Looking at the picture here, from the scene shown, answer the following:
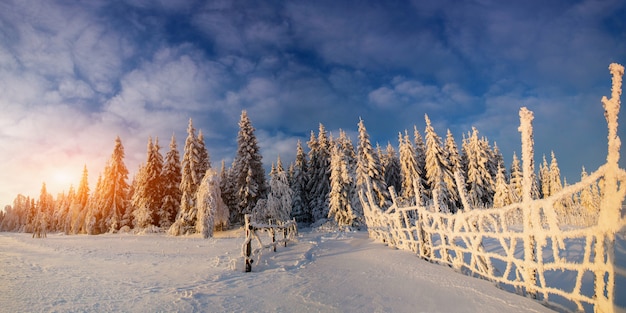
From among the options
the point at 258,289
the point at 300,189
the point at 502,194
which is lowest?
the point at 258,289

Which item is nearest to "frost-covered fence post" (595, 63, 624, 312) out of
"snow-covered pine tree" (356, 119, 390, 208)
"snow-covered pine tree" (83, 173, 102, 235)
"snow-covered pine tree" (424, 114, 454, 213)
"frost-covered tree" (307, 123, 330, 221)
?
"snow-covered pine tree" (356, 119, 390, 208)

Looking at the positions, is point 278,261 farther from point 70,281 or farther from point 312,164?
point 312,164

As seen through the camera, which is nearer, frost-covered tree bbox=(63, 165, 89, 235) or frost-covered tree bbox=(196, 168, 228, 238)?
frost-covered tree bbox=(196, 168, 228, 238)

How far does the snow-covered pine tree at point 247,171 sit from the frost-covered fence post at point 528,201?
29.7 metres

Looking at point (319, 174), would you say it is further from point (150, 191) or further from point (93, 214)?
point (93, 214)

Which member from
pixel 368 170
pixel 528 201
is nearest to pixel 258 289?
pixel 528 201

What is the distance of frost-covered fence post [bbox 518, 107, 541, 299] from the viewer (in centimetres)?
510

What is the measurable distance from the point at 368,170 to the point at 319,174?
10464 millimetres

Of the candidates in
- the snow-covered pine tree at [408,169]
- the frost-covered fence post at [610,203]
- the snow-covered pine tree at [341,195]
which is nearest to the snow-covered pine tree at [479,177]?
the snow-covered pine tree at [408,169]

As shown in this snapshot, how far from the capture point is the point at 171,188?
3772 cm

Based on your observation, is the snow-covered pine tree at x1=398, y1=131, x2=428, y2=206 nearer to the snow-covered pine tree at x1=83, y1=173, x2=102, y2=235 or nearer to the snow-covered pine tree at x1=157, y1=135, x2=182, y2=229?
the snow-covered pine tree at x1=157, y1=135, x2=182, y2=229

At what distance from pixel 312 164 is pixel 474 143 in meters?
23.0

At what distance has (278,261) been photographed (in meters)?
10.4

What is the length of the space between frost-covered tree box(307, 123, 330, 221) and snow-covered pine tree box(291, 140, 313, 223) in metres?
0.83
